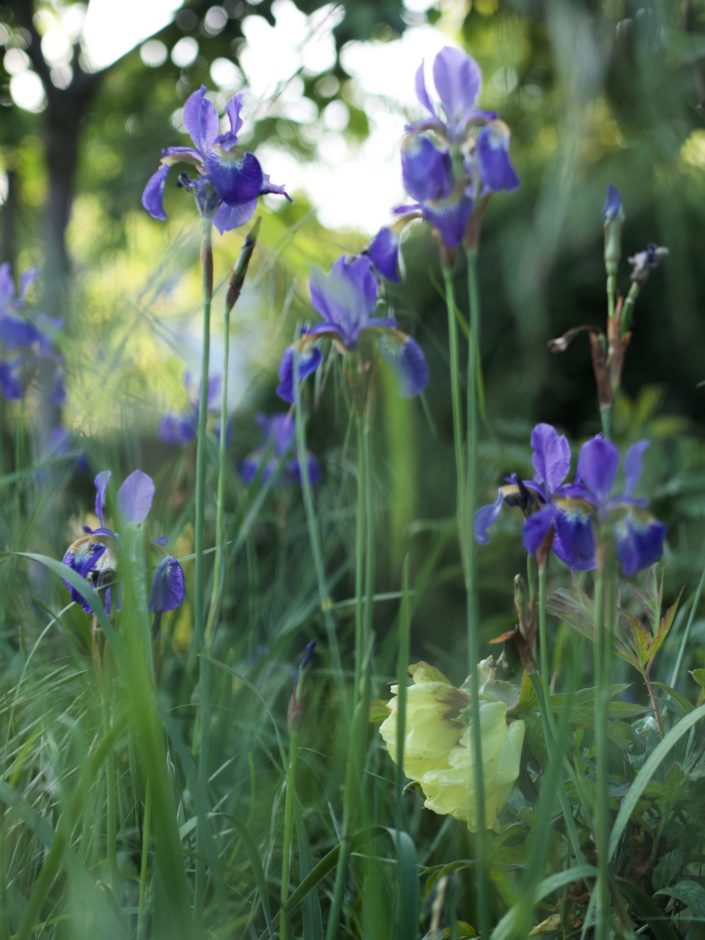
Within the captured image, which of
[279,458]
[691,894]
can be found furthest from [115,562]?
[279,458]

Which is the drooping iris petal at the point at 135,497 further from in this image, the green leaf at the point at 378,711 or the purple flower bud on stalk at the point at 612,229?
the purple flower bud on stalk at the point at 612,229

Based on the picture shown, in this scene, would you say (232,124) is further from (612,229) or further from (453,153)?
(612,229)

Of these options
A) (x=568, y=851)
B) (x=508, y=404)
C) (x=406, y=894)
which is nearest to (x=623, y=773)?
(x=568, y=851)

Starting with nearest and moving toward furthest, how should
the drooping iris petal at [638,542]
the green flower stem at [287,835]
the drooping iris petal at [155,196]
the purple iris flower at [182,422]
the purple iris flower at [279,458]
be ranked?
1. the drooping iris petal at [638,542]
2. the green flower stem at [287,835]
3. the drooping iris petal at [155,196]
4. the purple iris flower at [279,458]
5. the purple iris flower at [182,422]

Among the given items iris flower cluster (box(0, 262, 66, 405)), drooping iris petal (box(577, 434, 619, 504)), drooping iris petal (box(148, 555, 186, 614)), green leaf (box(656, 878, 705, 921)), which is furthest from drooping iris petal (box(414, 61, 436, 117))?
iris flower cluster (box(0, 262, 66, 405))

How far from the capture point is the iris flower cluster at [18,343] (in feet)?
6.15

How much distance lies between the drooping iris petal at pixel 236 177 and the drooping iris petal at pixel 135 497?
293 millimetres

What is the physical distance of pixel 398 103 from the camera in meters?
1.78

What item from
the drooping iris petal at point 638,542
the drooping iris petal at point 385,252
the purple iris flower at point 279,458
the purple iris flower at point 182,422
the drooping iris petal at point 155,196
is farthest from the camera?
the purple iris flower at point 182,422

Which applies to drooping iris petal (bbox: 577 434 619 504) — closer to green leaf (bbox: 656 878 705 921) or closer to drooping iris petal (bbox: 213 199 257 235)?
green leaf (bbox: 656 878 705 921)

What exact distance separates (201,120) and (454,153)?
1.08 feet

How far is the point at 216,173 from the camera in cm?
103

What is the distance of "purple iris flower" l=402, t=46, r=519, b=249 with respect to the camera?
817 millimetres

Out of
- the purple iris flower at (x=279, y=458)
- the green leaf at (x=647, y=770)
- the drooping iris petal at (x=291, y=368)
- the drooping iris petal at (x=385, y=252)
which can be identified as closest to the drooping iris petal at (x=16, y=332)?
the purple iris flower at (x=279, y=458)
